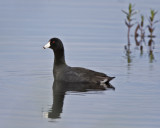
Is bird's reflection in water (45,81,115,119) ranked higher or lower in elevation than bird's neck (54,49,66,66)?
lower

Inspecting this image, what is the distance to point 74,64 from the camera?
14.8m

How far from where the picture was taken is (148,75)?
13.2 meters

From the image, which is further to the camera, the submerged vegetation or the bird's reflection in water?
the submerged vegetation

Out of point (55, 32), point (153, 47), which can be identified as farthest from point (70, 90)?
point (55, 32)

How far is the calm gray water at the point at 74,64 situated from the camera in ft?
31.0

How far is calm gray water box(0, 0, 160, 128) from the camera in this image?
945 centimetres

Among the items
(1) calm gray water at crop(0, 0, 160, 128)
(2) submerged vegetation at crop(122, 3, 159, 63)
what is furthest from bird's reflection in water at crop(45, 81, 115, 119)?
(2) submerged vegetation at crop(122, 3, 159, 63)

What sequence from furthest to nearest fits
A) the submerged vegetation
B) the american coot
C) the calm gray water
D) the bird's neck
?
the submerged vegetation, the bird's neck, the american coot, the calm gray water

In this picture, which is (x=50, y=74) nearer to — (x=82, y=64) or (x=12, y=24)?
(x=82, y=64)

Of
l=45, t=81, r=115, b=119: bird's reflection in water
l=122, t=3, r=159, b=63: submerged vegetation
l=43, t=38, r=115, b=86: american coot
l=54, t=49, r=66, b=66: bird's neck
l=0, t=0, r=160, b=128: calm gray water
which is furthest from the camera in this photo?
l=122, t=3, r=159, b=63: submerged vegetation

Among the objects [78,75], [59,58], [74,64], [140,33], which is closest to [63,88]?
[78,75]

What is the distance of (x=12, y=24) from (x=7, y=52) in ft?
15.8

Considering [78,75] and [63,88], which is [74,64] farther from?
[63,88]

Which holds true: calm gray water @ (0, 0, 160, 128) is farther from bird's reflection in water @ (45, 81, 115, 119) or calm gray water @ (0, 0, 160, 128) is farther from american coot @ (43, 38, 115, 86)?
american coot @ (43, 38, 115, 86)
